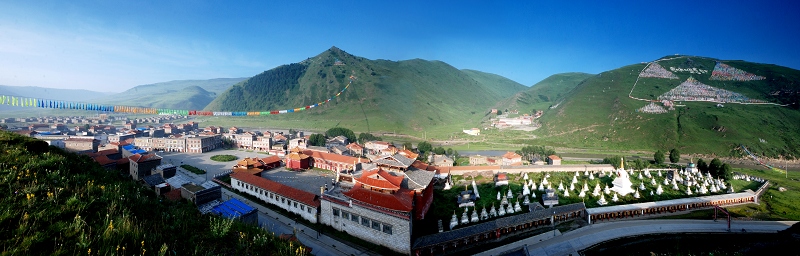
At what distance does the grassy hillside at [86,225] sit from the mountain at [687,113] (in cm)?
6962

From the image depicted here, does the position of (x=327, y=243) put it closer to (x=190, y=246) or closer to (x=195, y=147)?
(x=190, y=246)

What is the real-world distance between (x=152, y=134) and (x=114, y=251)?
249 ft

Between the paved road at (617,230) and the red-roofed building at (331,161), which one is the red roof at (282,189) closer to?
the red-roofed building at (331,161)

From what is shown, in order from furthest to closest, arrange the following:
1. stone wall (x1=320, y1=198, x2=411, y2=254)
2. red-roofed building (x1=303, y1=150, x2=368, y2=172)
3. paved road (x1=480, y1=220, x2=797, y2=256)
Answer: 1. red-roofed building (x1=303, y1=150, x2=368, y2=172)
2. paved road (x1=480, y1=220, x2=797, y2=256)
3. stone wall (x1=320, y1=198, x2=411, y2=254)

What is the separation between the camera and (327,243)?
19578 mm

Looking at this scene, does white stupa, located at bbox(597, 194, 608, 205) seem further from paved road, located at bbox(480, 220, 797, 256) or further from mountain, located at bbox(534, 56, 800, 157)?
mountain, located at bbox(534, 56, 800, 157)

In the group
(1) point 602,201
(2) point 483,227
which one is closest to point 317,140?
(2) point 483,227

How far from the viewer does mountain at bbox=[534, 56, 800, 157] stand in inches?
2331

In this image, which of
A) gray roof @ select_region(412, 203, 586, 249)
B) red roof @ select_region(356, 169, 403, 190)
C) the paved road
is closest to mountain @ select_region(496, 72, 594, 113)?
the paved road

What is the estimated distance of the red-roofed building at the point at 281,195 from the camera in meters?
22.7

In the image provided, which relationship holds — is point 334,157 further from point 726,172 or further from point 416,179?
point 726,172

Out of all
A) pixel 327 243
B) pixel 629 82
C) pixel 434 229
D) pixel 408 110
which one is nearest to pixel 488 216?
pixel 434 229

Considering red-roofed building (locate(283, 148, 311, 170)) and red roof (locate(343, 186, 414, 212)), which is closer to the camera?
red roof (locate(343, 186, 414, 212))

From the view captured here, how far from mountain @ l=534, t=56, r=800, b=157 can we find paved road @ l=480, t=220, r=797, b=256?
43186mm
